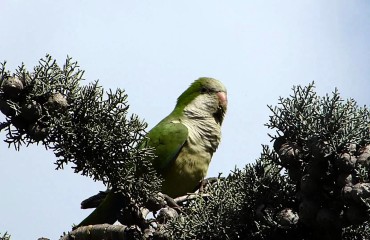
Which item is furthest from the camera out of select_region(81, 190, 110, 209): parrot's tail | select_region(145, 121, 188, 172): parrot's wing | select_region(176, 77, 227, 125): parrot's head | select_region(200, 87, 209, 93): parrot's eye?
select_region(200, 87, 209, 93): parrot's eye

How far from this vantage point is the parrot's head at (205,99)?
5.06m

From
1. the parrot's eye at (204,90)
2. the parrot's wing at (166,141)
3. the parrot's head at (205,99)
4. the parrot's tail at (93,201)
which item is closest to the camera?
the parrot's tail at (93,201)

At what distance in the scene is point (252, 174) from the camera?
263 centimetres

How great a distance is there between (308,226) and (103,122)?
2.89 ft

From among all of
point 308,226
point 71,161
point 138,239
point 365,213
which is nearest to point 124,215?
point 138,239

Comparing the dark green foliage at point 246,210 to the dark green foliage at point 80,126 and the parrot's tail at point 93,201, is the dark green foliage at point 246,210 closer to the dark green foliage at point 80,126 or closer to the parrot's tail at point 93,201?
the dark green foliage at point 80,126

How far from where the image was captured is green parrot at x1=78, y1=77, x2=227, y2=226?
4.43m

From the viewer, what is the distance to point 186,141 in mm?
4621

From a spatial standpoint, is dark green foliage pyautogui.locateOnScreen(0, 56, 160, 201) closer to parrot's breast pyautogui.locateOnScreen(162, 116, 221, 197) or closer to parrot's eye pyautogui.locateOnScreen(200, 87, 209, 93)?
parrot's breast pyautogui.locateOnScreen(162, 116, 221, 197)

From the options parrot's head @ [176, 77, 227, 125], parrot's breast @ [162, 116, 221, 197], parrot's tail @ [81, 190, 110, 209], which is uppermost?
parrot's head @ [176, 77, 227, 125]

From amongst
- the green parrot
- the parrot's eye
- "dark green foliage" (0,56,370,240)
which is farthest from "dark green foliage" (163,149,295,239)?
the parrot's eye

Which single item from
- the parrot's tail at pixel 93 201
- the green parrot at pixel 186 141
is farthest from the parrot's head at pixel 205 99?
the parrot's tail at pixel 93 201

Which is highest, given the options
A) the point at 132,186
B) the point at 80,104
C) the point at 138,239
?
the point at 80,104

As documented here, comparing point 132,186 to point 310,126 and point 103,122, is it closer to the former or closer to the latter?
point 103,122
